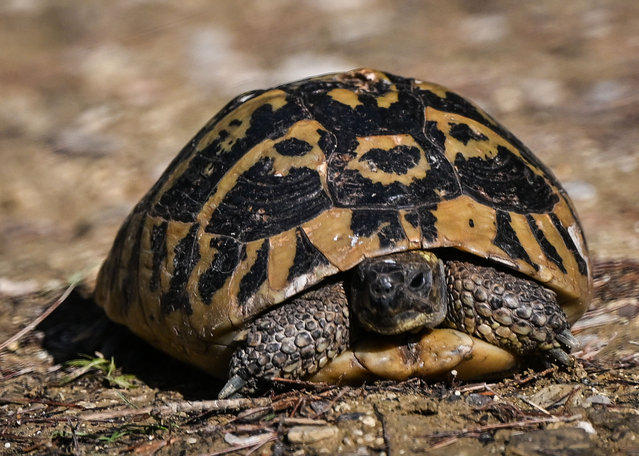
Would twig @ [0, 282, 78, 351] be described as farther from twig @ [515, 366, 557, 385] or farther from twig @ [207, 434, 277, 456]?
twig @ [515, 366, 557, 385]

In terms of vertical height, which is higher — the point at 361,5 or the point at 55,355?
the point at 361,5

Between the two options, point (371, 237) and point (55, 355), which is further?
point (55, 355)

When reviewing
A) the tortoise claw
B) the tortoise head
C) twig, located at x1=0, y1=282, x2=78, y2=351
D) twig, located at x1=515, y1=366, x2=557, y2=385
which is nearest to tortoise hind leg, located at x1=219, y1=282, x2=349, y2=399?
the tortoise claw

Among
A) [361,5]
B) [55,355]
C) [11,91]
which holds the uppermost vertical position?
[361,5]

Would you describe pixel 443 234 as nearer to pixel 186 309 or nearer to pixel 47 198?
pixel 186 309

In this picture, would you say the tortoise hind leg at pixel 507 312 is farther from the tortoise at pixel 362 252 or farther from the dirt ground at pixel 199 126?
the dirt ground at pixel 199 126

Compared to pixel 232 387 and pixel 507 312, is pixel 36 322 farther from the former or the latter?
pixel 507 312

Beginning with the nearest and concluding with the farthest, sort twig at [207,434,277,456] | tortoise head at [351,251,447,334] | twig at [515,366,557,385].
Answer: twig at [207,434,277,456] → tortoise head at [351,251,447,334] → twig at [515,366,557,385]

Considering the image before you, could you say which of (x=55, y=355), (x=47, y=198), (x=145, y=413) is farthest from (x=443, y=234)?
(x=47, y=198)
